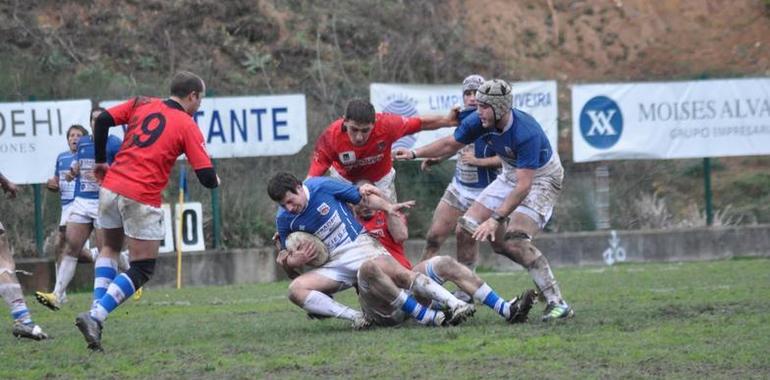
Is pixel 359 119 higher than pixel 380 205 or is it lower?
higher

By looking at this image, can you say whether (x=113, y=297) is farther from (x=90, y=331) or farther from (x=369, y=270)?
(x=369, y=270)

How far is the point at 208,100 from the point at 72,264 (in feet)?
13.0

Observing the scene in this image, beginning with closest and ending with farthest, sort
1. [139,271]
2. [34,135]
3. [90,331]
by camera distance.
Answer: [90,331] < [139,271] < [34,135]

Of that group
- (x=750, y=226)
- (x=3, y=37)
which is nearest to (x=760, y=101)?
(x=750, y=226)

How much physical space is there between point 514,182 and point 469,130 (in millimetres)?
584

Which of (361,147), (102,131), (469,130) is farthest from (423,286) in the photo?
(102,131)

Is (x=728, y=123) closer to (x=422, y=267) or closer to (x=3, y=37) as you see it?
(x=422, y=267)

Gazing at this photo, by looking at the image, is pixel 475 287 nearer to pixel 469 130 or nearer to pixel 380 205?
pixel 380 205

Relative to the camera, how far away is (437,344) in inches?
344

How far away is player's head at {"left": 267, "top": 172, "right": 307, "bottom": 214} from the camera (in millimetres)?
9469

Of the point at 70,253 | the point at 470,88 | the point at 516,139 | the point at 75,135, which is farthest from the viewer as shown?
the point at 75,135

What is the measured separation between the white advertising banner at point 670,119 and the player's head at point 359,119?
28.0 ft

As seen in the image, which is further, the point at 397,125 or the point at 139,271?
the point at 397,125

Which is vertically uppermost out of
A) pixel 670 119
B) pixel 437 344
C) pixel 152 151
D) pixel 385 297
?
pixel 670 119
